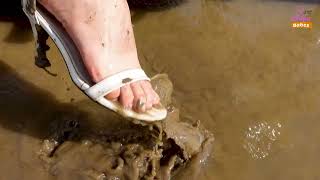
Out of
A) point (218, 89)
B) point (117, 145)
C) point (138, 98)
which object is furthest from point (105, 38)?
point (218, 89)

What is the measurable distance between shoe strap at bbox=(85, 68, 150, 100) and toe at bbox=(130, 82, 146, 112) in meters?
0.02

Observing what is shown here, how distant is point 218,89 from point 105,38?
557mm

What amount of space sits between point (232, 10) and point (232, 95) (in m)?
0.50

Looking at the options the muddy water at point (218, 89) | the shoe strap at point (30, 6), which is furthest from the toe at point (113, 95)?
the shoe strap at point (30, 6)

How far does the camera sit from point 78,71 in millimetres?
1831

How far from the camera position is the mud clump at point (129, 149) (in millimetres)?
1851

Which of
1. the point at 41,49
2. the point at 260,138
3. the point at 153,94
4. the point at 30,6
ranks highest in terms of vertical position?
the point at 30,6

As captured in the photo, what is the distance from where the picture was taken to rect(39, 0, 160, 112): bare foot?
1.79 m

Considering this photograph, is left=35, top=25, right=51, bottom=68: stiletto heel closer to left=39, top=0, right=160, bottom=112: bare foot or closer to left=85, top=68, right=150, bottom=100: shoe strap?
left=39, top=0, right=160, bottom=112: bare foot

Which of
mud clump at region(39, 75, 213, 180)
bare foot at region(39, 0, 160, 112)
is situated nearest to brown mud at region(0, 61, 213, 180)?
mud clump at region(39, 75, 213, 180)

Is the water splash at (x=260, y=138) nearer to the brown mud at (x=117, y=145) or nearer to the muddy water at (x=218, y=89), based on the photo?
the muddy water at (x=218, y=89)

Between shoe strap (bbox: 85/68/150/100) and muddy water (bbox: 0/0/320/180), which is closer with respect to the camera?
shoe strap (bbox: 85/68/150/100)

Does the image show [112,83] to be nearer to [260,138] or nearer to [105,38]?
[105,38]

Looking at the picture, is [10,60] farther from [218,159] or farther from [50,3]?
[218,159]
